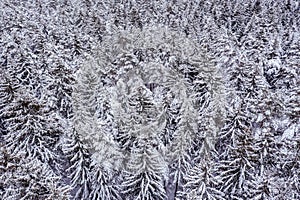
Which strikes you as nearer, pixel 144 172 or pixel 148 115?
pixel 144 172

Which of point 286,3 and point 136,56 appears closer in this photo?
point 136,56

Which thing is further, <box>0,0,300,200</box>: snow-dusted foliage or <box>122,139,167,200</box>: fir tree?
<box>0,0,300,200</box>: snow-dusted foliage

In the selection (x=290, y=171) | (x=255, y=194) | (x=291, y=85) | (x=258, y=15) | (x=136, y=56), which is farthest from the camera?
(x=258, y=15)

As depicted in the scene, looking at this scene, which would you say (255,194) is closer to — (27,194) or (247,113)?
(247,113)

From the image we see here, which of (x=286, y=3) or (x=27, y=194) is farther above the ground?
(x=286, y=3)

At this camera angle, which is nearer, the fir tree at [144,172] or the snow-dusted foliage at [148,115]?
the fir tree at [144,172]

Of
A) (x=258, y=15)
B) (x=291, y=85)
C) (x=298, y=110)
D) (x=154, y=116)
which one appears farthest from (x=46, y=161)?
(x=258, y=15)

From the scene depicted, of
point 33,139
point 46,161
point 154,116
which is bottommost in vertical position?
point 46,161

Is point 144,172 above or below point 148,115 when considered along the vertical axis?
below
